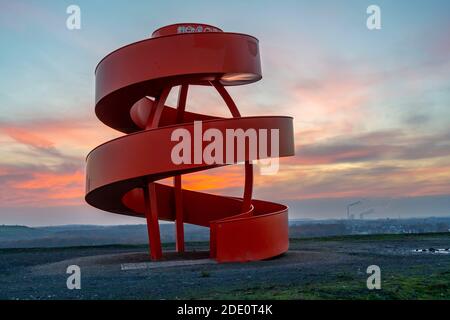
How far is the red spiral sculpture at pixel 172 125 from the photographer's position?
15.6 m

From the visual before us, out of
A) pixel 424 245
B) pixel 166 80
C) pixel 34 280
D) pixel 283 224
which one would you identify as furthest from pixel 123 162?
pixel 424 245

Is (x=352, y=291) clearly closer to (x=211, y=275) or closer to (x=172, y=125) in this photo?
(x=211, y=275)

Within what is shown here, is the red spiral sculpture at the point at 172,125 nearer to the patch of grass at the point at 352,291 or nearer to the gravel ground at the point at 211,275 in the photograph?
the gravel ground at the point at 211,275

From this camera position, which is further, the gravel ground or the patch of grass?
the gravel ground

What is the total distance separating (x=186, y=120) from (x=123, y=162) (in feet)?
18.6

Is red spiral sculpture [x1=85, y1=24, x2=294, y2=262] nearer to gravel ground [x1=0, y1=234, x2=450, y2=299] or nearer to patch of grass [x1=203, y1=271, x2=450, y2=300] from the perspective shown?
gravel ground [x1=0, y1=234, x2=450, y2=299]

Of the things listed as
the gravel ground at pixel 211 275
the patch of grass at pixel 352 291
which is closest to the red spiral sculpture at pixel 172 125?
the gravel ground at pixel 211 275

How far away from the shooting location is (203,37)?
53.8 ft

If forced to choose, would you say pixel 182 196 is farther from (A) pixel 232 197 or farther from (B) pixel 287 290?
(B) pixel 287 290

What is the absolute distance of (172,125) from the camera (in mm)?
15492

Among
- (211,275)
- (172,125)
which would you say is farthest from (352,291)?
(172,125)

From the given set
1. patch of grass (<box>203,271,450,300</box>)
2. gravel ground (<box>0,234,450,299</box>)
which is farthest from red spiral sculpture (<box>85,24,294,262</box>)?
patch of grass (<box>203,271,450,300</box>)

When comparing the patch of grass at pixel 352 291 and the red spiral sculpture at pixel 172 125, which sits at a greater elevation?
the red spiral sculpture at pixel 172 125

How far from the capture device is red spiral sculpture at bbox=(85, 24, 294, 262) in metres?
15.6
